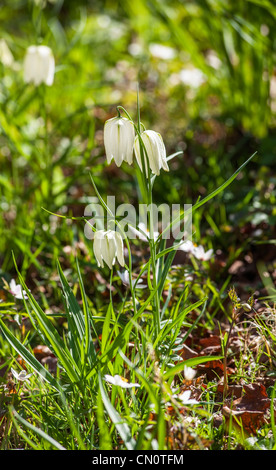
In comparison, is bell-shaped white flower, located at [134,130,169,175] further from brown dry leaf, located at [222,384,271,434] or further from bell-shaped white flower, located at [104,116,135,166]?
brown dry leaf, located at [222,384,271,434]

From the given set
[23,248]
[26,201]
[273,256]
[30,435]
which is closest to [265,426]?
[30,435]

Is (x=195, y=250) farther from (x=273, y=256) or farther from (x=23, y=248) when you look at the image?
(x=23, y=248)

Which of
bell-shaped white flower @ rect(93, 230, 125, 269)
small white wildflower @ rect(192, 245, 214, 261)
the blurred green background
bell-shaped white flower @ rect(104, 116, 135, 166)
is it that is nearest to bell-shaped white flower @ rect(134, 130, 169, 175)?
bell-shaped white flower @ rect(104, 116, 135, 166)

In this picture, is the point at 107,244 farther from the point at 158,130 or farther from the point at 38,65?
the point at 158,130

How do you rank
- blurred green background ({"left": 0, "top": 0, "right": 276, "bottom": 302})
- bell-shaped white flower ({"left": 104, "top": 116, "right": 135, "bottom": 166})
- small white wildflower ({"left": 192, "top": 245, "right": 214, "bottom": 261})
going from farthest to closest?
blurred green background ({"left": 0, "top": 0, "right": 276, "bottom": 302}) < small white wildflower ({"left": 192, "top": 245, "right": 214, "bottom": 261}) < bell-shaped white flower ({"left": 104, "top": 116, "right": 135, "bottom": 166})

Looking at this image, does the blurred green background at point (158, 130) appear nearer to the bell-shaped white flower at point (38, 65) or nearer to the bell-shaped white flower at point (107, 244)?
the bell-shaped white flower at point (38, 65)

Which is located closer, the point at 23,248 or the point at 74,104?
the point at 23,248

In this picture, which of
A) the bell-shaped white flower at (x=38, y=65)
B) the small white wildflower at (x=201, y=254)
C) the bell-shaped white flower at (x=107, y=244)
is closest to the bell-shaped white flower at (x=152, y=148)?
the bell-shaped white flower at (x=107, y=244)
